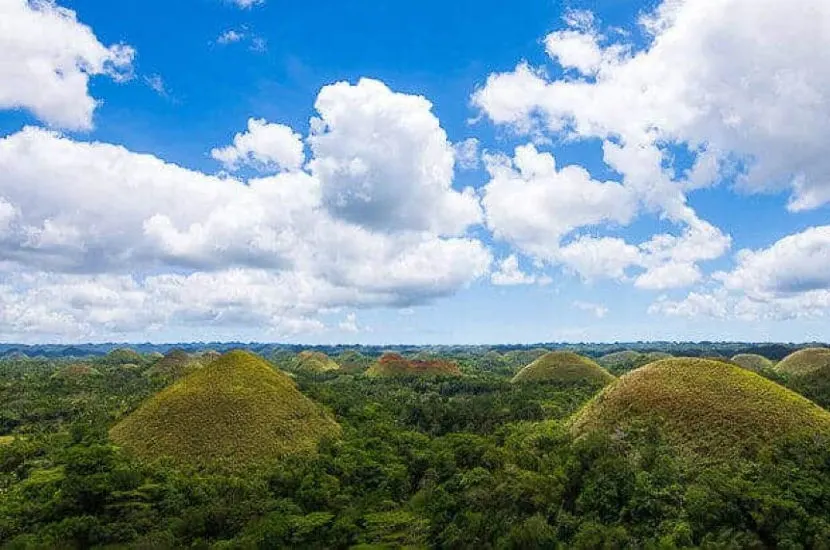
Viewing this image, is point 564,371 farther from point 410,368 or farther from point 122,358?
point 122,358

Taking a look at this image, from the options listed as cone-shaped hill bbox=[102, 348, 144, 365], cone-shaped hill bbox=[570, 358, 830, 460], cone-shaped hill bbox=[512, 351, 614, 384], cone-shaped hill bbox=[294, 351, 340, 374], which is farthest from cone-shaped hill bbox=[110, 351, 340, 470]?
cone-shaped hill bbox=[102, 348, 144, 365]

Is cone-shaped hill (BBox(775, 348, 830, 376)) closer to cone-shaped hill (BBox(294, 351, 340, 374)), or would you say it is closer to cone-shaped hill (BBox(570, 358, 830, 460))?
cone-shaped hill (BBox(570, 358, 830, 460))

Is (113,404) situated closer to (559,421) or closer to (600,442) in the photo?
Answer: (559,421)

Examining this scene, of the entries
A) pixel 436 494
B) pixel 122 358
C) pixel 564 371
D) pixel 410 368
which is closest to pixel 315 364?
pixel 410 368

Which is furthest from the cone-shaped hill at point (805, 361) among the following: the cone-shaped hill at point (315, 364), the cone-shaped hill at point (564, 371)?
the cone-shaped hill at point (315, 364)

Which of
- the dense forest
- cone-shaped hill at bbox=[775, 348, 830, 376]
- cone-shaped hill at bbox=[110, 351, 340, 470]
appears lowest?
the dense forest
